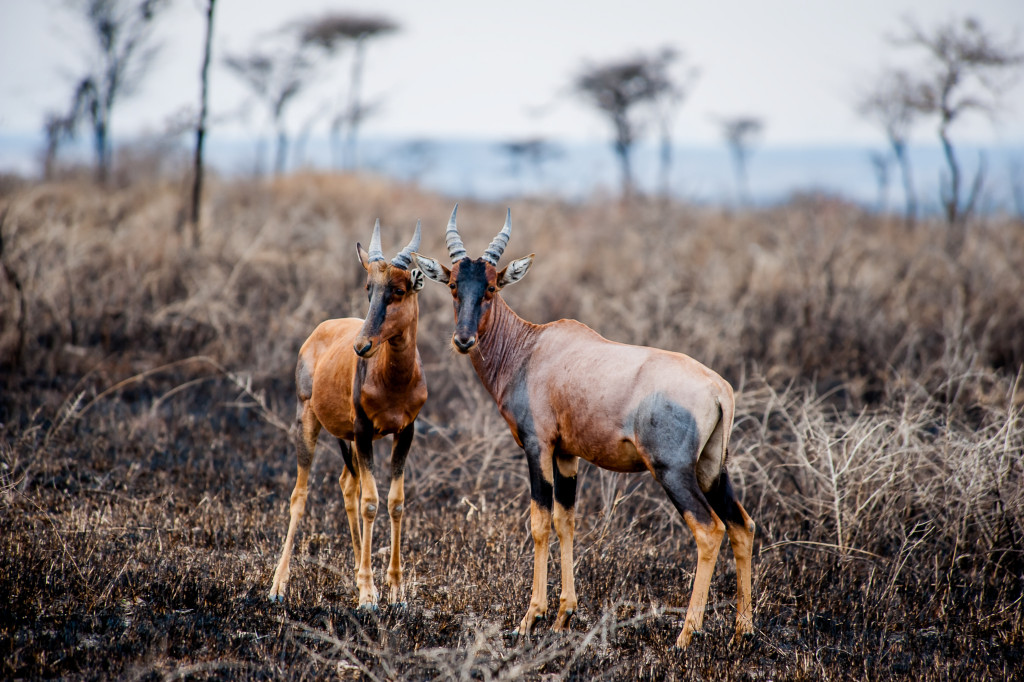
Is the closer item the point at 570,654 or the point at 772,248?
the point at 570,654

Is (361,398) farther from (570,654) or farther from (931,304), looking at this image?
(931,304)

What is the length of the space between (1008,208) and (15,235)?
16575 millimetres

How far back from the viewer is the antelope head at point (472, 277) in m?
4.55

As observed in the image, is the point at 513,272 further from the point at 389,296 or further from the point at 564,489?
the point at 564,489

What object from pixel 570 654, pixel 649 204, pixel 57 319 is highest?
pixel 649 204

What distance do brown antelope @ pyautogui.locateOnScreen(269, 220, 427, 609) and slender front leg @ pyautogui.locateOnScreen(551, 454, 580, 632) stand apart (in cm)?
96

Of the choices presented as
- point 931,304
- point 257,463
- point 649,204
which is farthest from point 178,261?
point 649,204

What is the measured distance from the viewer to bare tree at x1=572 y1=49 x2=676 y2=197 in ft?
100

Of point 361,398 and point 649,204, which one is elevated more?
point 649,204

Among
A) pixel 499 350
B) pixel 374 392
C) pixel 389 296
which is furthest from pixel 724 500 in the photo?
pixel 389 296

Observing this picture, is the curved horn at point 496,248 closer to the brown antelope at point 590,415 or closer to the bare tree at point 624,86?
the brown antelope at point 590,415

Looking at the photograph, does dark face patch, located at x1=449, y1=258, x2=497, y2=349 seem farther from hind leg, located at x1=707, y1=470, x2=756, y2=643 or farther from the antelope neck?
hind leg, located at x1=707, y1=470, x2=756, y2=643

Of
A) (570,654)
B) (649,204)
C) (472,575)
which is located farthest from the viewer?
(649,204)

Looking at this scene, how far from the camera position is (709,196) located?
905 inches
